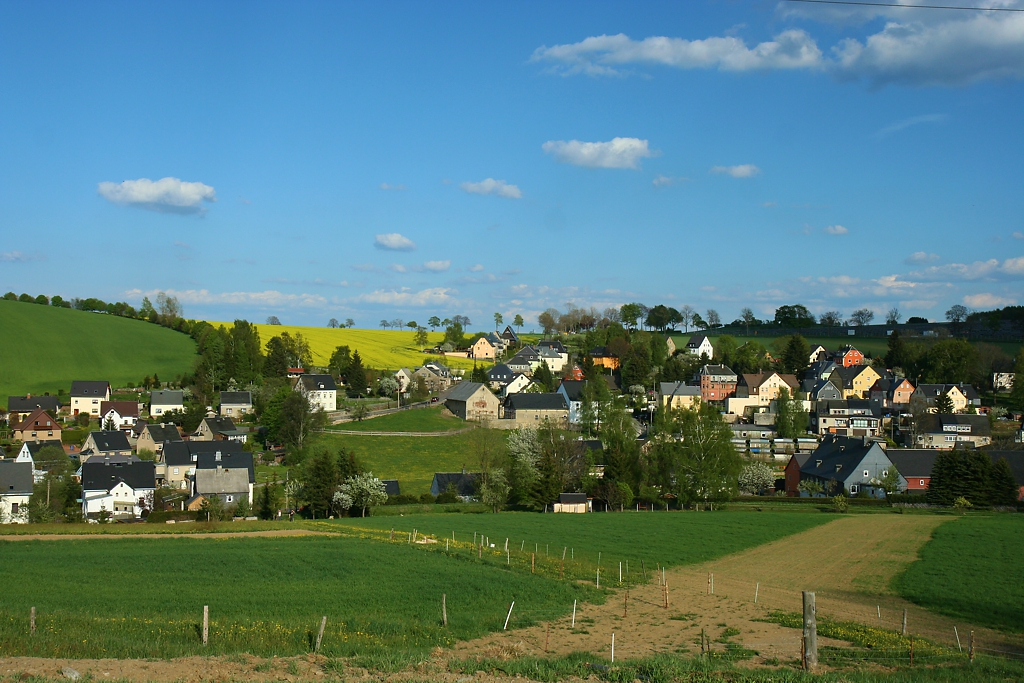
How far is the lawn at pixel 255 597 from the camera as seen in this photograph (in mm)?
15242

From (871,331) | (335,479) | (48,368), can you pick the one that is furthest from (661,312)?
(335,479)

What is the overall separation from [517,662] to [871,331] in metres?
154

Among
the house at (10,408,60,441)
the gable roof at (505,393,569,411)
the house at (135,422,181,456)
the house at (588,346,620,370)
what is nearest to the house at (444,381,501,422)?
the gable roof at (505,393,569,411)

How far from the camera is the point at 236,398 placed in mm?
84875

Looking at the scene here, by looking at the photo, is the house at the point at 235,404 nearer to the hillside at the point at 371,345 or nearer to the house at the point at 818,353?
the hillside at the point at 371,345

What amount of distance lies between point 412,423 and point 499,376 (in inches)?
1093

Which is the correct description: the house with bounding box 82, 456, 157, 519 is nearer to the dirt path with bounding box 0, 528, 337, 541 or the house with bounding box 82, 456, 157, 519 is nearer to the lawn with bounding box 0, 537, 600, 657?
the dirt path with bounding box 0, 528, 337, 541

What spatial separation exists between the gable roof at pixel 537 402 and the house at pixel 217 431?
29.0m

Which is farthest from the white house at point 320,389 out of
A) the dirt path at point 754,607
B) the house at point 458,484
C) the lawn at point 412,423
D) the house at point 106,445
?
the dirt path at point 754,607

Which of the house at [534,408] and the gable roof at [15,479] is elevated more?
the house at [534,408]

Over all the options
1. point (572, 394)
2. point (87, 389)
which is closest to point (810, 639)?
point (572, 394)

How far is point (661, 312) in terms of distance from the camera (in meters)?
168

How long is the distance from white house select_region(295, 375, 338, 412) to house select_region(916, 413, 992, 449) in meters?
60.9

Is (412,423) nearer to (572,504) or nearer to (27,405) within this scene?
(572,504)
